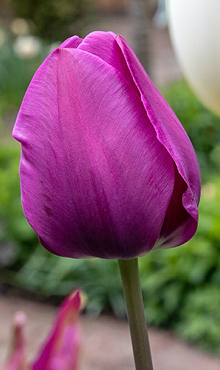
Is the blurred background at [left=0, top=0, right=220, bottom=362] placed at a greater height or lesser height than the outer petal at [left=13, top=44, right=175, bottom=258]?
lesser

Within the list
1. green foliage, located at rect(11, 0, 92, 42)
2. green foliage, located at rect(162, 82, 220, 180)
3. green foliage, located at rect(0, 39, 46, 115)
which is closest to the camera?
green foliage, located at rect(162, 82, 220, 180)

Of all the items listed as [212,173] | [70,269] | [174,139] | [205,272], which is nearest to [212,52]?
[174,139]

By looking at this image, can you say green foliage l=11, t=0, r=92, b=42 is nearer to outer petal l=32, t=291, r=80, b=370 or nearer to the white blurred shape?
the white blurred shape

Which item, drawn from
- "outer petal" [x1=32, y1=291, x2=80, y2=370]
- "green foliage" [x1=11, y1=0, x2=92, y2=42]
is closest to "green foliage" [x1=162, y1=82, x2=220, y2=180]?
"outer petal" [x1=32, y1=291, x2=80, y2=370]

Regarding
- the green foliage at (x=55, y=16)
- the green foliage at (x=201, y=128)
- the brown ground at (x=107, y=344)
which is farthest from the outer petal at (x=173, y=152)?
the green foliage at (x=55, y=16)

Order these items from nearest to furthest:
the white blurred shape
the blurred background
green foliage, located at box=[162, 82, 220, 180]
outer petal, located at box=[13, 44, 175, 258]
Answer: outer petal, located at box=[13, 44, 175, 258], the white blurred shape, the blurred background, green foliage, located at box=[162, 82, 220, 180]

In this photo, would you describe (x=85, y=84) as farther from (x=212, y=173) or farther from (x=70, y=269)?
(x=212, y=173)

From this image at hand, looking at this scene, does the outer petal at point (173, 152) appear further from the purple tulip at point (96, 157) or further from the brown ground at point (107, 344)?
the brown ground at point (107, 344)
